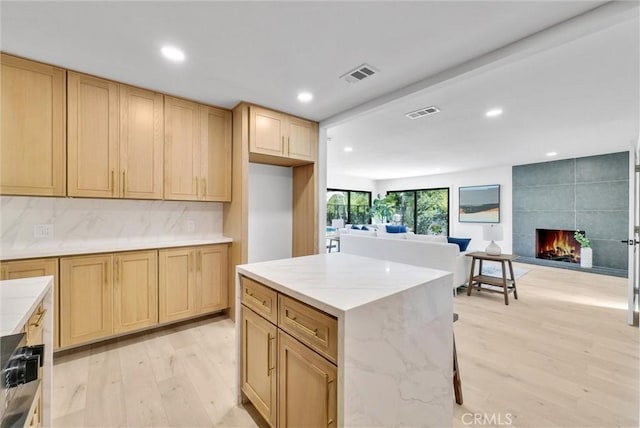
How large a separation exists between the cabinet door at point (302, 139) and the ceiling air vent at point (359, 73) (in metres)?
1.11

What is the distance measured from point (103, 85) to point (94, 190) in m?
0.99

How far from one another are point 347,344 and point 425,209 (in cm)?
897

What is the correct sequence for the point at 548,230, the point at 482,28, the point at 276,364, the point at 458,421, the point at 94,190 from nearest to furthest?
the point at 276,364
the point at 458,421
the point at 482,28
the point at 94,190
the point at 548,230

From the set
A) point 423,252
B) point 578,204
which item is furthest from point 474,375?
point 578,204

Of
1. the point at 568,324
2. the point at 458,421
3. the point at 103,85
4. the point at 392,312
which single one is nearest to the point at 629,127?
the point at 568,324

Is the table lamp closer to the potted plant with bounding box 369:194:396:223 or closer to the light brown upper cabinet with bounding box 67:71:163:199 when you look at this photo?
the light brown upper cabinet with bounding box 67:71:163:199

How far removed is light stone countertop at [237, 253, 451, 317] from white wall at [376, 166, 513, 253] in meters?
6.91

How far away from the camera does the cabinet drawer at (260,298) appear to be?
1.49m

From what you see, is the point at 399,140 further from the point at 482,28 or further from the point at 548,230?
the point at 548,230

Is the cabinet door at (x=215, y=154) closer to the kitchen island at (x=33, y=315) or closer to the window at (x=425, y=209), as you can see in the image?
the kitchen island at (x=33, y=315)

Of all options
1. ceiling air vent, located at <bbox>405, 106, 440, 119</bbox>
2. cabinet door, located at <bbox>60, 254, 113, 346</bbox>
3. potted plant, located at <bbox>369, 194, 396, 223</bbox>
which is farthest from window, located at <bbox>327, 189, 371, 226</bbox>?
cabinet door, located at <bbox>60, 254, 113, 346</bbox>

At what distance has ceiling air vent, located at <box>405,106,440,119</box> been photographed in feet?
10.7

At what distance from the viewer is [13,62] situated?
7.07ft

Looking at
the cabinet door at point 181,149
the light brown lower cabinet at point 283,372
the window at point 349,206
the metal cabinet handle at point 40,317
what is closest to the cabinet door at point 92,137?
the cabinet door at point 181,149
